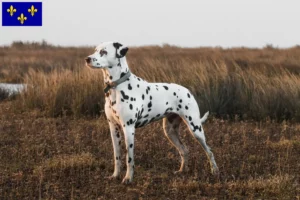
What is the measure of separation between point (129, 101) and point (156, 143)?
2592 millimetres

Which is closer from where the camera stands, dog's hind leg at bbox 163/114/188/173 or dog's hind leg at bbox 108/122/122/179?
dog's hind leg at bbox 108/122/122/179

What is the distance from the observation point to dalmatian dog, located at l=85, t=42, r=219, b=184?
611 centimetres

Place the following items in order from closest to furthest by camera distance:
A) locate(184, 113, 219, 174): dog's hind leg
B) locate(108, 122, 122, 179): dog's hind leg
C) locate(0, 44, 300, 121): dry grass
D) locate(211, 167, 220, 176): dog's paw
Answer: locate(108, 122, 122, 179): dog's hind leg → locate(184, 113, 219, 174): dog's hind leg → locate(211, 167, 220, 176): dog's paw → locate(0, 44, 300, 121): dry grass

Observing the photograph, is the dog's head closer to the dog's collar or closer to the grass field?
the dog's collar

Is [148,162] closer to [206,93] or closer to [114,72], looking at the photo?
[114,72]

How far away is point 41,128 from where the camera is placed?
10.0m

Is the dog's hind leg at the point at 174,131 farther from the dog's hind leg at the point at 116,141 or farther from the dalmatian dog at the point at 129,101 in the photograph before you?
the dog's hind leg at the point at 116,141

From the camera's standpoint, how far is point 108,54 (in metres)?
6.06

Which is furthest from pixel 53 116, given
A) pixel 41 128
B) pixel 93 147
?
pixel 93 147

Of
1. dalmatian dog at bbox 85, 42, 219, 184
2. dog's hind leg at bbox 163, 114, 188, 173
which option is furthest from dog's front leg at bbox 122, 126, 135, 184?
dog's hind leg at bbox 163, 114, 188, 173

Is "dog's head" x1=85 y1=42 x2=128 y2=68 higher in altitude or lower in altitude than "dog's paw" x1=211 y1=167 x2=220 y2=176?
higher

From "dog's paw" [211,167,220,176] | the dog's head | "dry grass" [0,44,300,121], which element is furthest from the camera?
"dry grass" [0,44,300,121]

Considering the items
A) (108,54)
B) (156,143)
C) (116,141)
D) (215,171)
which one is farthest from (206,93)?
(108,54)

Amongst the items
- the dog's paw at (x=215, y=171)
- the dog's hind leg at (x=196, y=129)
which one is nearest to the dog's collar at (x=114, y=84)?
the dog's hind leg at (x=196, y=129)
